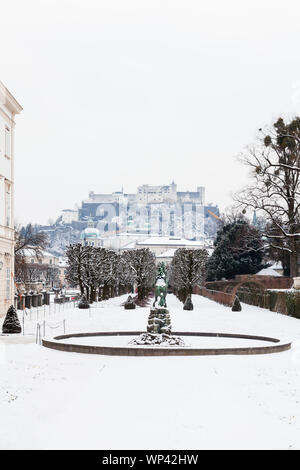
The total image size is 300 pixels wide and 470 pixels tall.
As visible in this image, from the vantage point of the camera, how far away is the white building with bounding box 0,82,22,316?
1251 inches

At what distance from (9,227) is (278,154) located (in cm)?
1930

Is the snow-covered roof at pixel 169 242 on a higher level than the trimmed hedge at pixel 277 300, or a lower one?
higher

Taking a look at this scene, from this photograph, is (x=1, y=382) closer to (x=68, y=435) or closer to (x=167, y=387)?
(x=167, y=387)

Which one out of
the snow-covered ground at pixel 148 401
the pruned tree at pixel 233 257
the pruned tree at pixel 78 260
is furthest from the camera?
the pruned tree at pixel 233 257

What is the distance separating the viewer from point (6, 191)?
108 feet

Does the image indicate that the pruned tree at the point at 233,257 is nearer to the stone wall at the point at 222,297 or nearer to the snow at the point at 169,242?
the stone wall at the point at 222,297

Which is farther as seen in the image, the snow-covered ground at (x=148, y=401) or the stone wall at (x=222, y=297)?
the stone wall at (x=222, y=297)

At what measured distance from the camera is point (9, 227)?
110 feet

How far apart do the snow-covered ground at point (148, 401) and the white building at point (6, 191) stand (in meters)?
15.7

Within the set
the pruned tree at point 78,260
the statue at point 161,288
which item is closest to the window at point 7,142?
the statue at point 161,288

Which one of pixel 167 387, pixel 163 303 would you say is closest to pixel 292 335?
pixel 163 303

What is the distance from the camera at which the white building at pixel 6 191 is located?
3177 centimetres

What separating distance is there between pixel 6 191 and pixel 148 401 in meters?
23.9

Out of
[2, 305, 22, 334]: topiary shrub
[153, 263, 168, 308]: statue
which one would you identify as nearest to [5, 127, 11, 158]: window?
[2, 305, 22, 334]: topiary shrub
